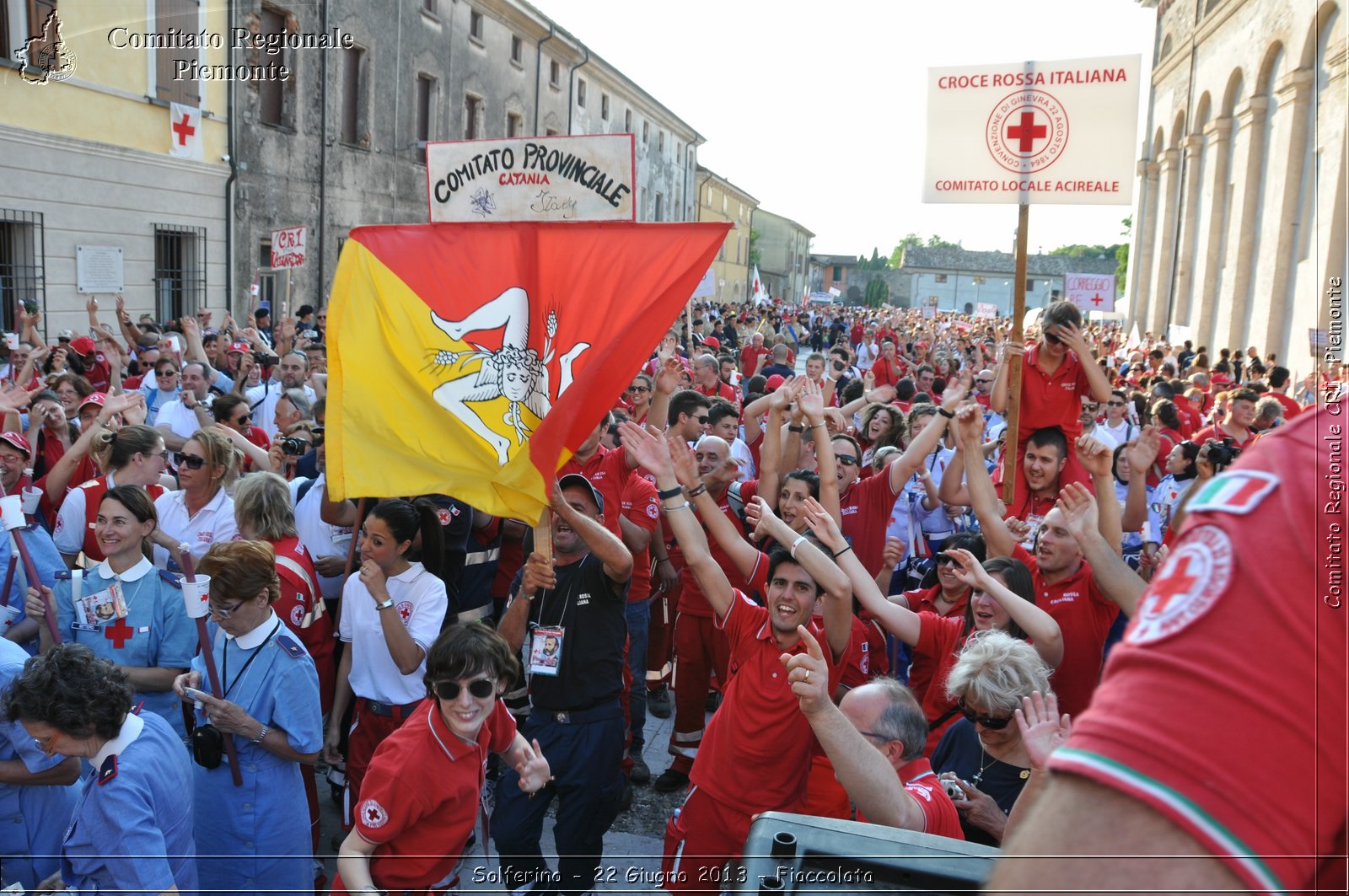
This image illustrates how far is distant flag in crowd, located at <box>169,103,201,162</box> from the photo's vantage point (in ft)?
59.2

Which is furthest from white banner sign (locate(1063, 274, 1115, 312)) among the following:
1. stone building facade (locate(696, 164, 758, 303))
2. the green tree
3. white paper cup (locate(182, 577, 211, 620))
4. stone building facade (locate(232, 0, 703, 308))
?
the green tree

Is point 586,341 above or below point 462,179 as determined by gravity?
below

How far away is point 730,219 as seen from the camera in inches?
2297

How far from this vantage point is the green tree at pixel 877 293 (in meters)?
112

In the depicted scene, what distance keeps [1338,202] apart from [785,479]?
52.0 feet

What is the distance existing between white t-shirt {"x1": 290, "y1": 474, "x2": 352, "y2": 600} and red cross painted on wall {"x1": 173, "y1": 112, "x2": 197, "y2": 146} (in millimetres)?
14763

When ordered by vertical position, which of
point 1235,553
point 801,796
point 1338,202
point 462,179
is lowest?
point 801,796

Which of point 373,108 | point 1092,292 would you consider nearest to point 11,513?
point 1092,292

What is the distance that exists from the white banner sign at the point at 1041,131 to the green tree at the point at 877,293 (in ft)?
350

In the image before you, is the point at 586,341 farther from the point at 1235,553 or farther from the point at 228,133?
the point at 228,133

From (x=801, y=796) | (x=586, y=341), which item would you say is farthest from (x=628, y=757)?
(x=586, y=341)

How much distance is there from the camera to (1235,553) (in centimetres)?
77

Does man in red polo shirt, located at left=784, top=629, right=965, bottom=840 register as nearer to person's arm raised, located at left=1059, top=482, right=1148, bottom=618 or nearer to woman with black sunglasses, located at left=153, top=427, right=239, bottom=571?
person's arm raised, located at left=1059, top=482, right=1148, bottom=618

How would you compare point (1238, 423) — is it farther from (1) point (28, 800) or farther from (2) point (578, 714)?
(1) point (28, 800)
